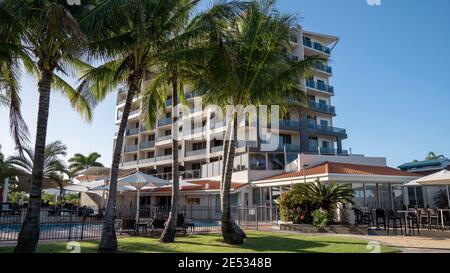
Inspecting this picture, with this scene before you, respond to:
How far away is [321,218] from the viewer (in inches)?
728

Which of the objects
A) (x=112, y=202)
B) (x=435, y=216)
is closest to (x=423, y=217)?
(x=435, y=216)

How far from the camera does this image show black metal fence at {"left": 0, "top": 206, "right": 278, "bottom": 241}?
16.5 m

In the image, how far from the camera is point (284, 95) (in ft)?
57.0

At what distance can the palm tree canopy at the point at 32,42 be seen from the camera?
9.33m

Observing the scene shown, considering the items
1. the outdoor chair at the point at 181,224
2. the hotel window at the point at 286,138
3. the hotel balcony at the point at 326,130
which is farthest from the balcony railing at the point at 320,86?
the outdoor chair at the point at 181,224

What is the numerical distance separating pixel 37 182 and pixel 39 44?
166 inches

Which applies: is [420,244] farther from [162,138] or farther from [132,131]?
[132,131]

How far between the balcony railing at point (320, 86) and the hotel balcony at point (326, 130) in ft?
17.6

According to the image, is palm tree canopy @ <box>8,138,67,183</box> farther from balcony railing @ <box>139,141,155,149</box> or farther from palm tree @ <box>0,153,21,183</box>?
balcony railing @ <box>139,141,155,149</box>

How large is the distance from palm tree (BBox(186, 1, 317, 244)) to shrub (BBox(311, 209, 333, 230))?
577cm
